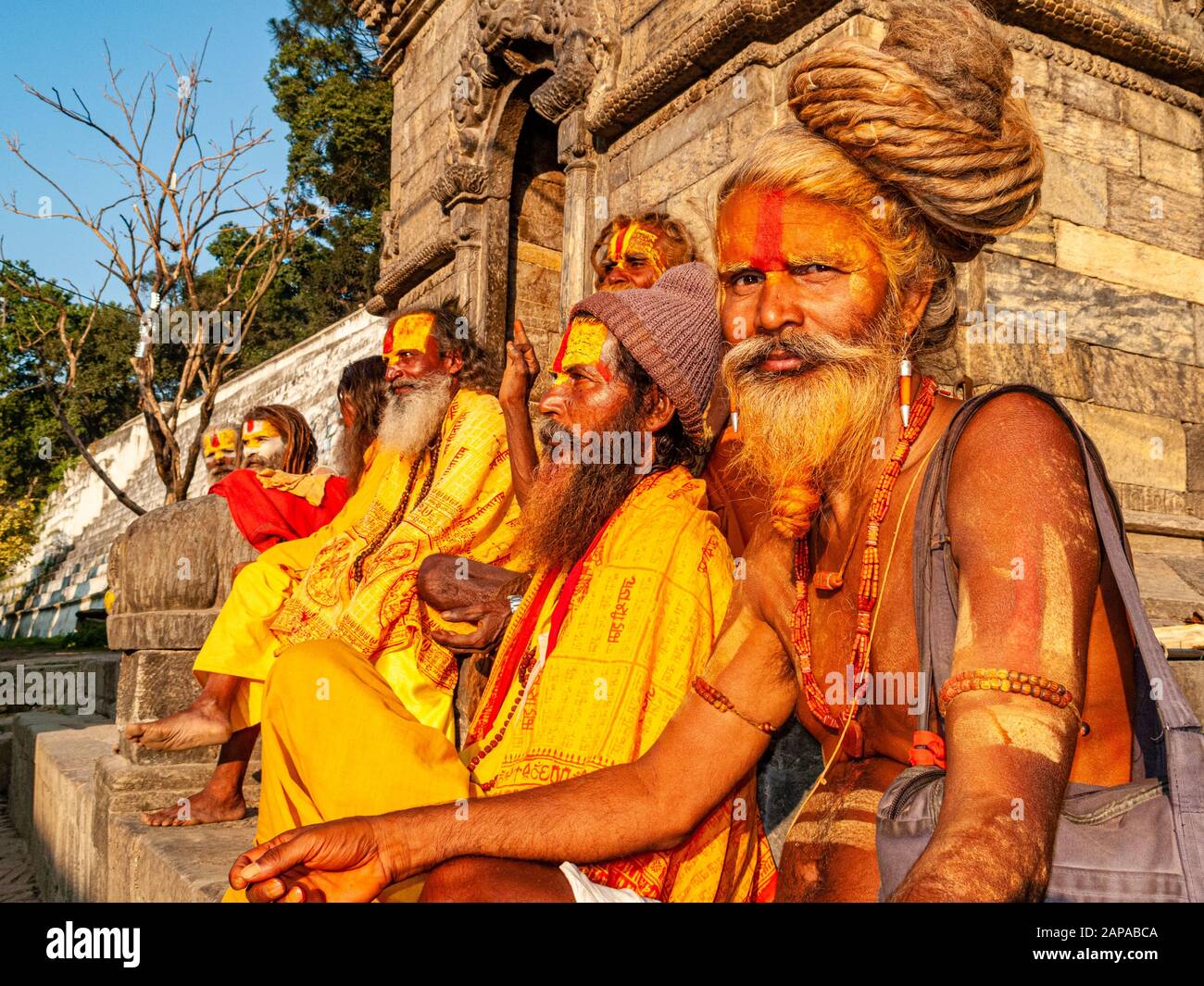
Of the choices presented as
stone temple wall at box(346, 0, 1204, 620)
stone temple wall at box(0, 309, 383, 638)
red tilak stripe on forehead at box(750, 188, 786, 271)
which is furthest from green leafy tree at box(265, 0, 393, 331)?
red tilak stripe on forehead at box(750, 188, 786, 271)

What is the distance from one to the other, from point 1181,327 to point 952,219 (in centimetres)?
425

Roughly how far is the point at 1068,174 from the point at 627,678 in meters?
4.04

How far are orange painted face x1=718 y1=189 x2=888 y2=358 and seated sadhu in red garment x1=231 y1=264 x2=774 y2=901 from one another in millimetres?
829

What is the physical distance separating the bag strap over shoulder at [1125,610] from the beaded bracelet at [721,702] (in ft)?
1.37

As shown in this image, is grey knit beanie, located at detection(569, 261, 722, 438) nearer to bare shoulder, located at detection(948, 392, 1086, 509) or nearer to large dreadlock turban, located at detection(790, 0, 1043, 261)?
large dreadlock turban, located at detection(790, 0, 1043, 261)

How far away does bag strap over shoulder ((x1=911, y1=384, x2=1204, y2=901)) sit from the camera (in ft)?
4.42

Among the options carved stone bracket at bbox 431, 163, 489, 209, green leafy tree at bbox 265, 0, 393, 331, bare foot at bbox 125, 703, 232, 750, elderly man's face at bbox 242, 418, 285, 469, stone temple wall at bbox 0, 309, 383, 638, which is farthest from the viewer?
green leafy tree at bbox 265, 0, 393, 331

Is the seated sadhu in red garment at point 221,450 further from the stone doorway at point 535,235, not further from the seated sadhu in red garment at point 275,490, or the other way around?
the stone doorway at point 535,235

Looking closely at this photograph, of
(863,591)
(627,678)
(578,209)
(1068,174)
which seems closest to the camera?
(863,591)

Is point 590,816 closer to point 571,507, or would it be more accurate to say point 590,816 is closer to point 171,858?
point 571,507

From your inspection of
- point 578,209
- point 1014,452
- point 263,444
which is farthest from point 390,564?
point 578,209

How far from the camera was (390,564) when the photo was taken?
4.06m

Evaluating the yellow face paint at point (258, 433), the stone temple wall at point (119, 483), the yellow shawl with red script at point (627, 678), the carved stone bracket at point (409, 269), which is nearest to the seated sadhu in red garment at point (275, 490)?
the yellow face paint at point (258, 433)

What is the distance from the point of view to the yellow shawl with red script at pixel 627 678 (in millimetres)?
2232
